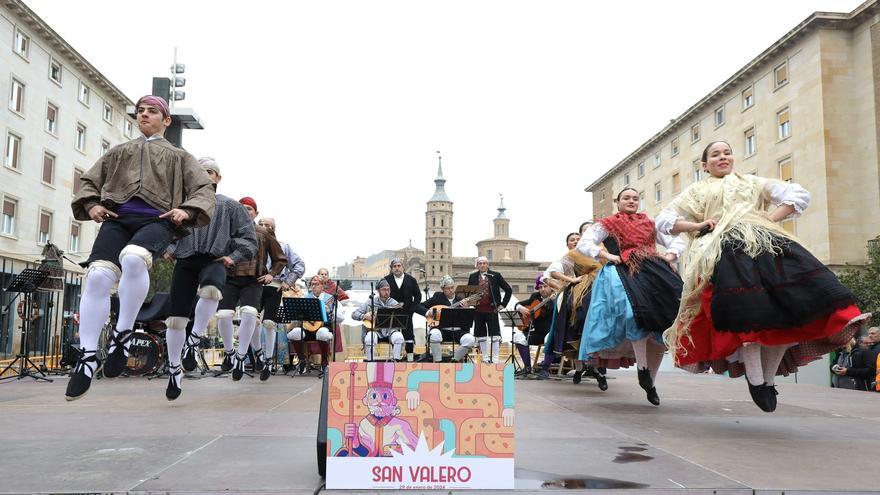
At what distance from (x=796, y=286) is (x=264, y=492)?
3.53m

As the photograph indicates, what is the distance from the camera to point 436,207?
158 m

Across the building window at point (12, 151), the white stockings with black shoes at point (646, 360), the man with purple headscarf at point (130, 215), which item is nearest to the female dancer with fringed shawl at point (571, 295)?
the white stockings with black shoes at point (646, 360)

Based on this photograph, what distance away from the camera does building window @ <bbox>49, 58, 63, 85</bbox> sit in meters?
36.2

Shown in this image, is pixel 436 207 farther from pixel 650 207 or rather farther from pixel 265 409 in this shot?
pixel 265 409

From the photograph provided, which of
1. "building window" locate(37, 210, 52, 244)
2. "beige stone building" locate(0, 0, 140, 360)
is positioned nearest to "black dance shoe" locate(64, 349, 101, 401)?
"beige stone building" locate(0, 0, 140, 360)

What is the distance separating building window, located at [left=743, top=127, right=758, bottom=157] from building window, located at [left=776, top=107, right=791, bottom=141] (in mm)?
2071

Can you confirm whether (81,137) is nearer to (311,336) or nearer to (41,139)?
(41,139)

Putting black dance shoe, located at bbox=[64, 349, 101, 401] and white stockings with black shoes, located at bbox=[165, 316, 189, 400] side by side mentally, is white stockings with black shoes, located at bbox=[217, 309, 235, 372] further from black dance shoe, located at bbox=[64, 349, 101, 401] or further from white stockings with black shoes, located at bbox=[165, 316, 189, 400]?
black dance shoe, located at bbox=[64, 349, 101, 401]

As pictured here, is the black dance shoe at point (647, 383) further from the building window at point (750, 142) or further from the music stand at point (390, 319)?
the building window at point (750, 142)

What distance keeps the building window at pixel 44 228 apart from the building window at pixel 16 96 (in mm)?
5320

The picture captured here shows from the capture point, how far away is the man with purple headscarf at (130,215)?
448cm

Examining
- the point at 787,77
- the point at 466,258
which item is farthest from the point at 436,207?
the point at 787,77

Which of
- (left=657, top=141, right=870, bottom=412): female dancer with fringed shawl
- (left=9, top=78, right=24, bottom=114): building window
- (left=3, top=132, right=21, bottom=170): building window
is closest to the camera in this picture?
(left=657, top=141, right=870, bottom=412): female dancer with fringed shawl

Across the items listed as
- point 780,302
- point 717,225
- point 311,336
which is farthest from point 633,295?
point 311,336
